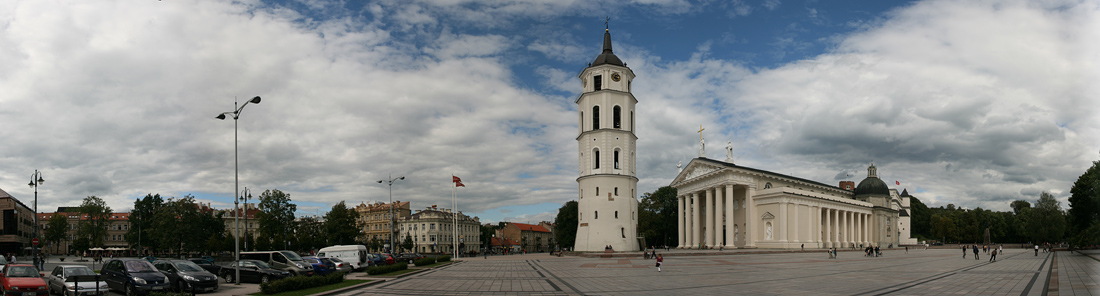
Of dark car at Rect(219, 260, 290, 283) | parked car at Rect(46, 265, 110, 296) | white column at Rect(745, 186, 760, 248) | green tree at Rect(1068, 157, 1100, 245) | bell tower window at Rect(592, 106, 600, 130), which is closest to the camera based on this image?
parked car at Rect(46, 265, 110, 296)

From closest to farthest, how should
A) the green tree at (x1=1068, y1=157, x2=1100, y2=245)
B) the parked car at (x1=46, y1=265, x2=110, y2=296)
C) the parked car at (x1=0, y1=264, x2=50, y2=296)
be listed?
the parked car at (x1=0, y1=264, x2=50, y2=296) < the parked car at (x1=46, y1=265, x2=110, y2=296) < the green tree at (x1=1068, y1=157, x2=1100, y2=245)

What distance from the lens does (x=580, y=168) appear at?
69.6 metres

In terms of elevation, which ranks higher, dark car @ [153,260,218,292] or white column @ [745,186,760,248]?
dark car @ [153,260,218,292]

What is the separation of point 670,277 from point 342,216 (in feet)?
178

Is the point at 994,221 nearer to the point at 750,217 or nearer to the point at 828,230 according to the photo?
the point at 828,230

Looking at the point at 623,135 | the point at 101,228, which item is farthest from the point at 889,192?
the point at 101,228

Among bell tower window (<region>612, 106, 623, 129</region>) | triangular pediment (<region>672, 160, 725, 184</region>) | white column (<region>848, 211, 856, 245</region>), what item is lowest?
white column (<region>848, 211, 856, 245</region>)

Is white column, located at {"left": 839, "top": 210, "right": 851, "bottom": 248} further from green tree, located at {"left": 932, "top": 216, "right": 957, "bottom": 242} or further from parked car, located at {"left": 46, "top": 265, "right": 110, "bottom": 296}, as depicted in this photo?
parked car, located at {"left": 46, "top": 265, "right": 110, "bottom": 296}

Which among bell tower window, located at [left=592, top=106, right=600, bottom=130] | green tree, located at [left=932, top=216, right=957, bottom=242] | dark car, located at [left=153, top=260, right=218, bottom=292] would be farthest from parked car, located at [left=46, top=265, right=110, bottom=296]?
green tree, located at [left=932, top=216, right=957, bottom=242]

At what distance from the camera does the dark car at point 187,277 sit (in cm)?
2138

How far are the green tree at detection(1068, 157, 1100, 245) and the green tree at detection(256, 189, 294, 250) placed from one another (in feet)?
Answer: 278

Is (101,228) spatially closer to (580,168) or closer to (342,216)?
(342,216)

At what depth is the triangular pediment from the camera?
80.6 m

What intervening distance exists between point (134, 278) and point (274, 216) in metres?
58.4
